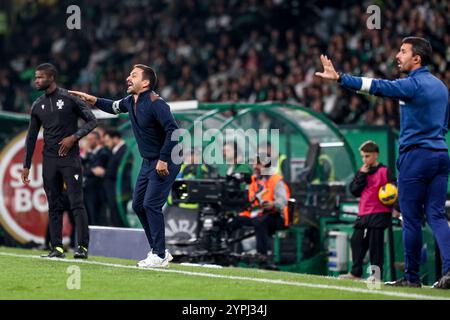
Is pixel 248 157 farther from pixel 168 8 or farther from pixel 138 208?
pixel 168 8

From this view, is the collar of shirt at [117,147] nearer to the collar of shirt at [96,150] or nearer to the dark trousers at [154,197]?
the collar of shirt at [96,150]

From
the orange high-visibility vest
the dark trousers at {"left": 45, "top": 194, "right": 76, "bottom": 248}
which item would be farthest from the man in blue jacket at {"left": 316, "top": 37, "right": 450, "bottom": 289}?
the dark trousers at {"left": 45, "top": 194, "right": 76, "bottom": 248}

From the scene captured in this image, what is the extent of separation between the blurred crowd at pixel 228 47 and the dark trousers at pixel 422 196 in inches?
337

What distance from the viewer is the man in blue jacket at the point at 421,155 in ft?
29.9

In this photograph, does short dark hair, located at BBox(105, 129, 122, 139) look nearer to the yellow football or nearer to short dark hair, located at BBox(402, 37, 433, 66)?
the yellow football

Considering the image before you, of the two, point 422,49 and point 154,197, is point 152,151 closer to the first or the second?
point 154,197

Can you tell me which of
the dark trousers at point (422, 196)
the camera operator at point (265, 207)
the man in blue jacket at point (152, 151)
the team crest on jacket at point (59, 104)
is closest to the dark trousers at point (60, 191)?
A: the team crest on jacket at point (59, 104)

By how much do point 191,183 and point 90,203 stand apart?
11.0 feet

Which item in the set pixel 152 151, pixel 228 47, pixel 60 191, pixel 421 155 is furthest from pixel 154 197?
pixel 228 47

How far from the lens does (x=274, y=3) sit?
78.7 feet

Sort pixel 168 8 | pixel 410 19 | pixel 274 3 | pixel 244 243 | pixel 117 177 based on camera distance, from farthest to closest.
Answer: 1. pixel 168 8
2. pixel 274 3
3. pixel 410 19
4. pixel 117 177
5. pixel 244 243

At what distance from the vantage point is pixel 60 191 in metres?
12.1

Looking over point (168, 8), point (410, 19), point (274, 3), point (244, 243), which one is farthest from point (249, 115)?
point (168, 8)
